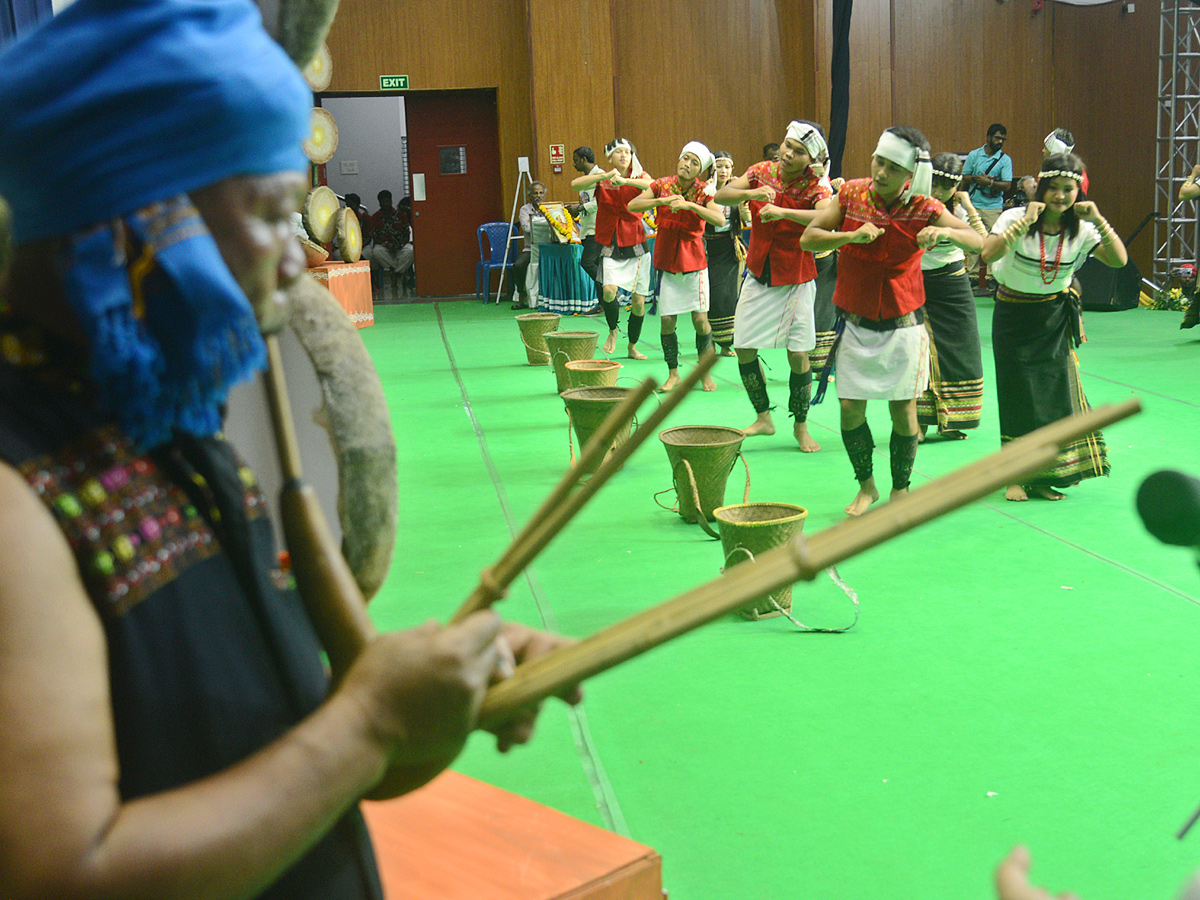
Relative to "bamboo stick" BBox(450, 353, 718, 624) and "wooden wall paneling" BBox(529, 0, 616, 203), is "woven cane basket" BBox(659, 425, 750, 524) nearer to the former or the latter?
"bamboo stick" BBox(450, 353, 718, 624)

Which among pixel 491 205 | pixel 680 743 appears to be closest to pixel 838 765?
pixel 680 743

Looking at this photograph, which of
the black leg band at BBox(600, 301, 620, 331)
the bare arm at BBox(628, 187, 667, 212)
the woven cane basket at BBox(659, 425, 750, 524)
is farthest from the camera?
the black leg band at BBox(600, 301, 620, 331)

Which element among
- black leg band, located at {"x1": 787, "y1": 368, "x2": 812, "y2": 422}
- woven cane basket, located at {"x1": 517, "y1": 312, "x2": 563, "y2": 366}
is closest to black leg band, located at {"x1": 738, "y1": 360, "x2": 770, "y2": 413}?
black leg band, located at {"x1": 787, "y1": 368, "x2": 812, "y2": 422}

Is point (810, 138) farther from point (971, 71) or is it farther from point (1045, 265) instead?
point (971, 71)

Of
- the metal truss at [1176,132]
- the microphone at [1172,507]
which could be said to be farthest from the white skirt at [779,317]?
the metal truss at [1176,132]

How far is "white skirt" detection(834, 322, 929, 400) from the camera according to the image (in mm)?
4891

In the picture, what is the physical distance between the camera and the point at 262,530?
866mm

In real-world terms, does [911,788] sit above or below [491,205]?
below

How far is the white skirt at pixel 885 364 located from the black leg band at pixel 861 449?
173 millimetres

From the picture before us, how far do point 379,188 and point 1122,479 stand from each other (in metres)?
A: 15.6

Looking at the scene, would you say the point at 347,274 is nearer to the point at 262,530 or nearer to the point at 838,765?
the point at 838,765

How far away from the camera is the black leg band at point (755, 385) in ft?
21.4

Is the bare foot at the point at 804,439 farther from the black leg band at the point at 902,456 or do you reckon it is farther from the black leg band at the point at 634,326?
the black leg band at the point at 634,326

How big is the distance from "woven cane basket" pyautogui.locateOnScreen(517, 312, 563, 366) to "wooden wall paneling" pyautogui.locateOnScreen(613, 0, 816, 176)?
624 cm
